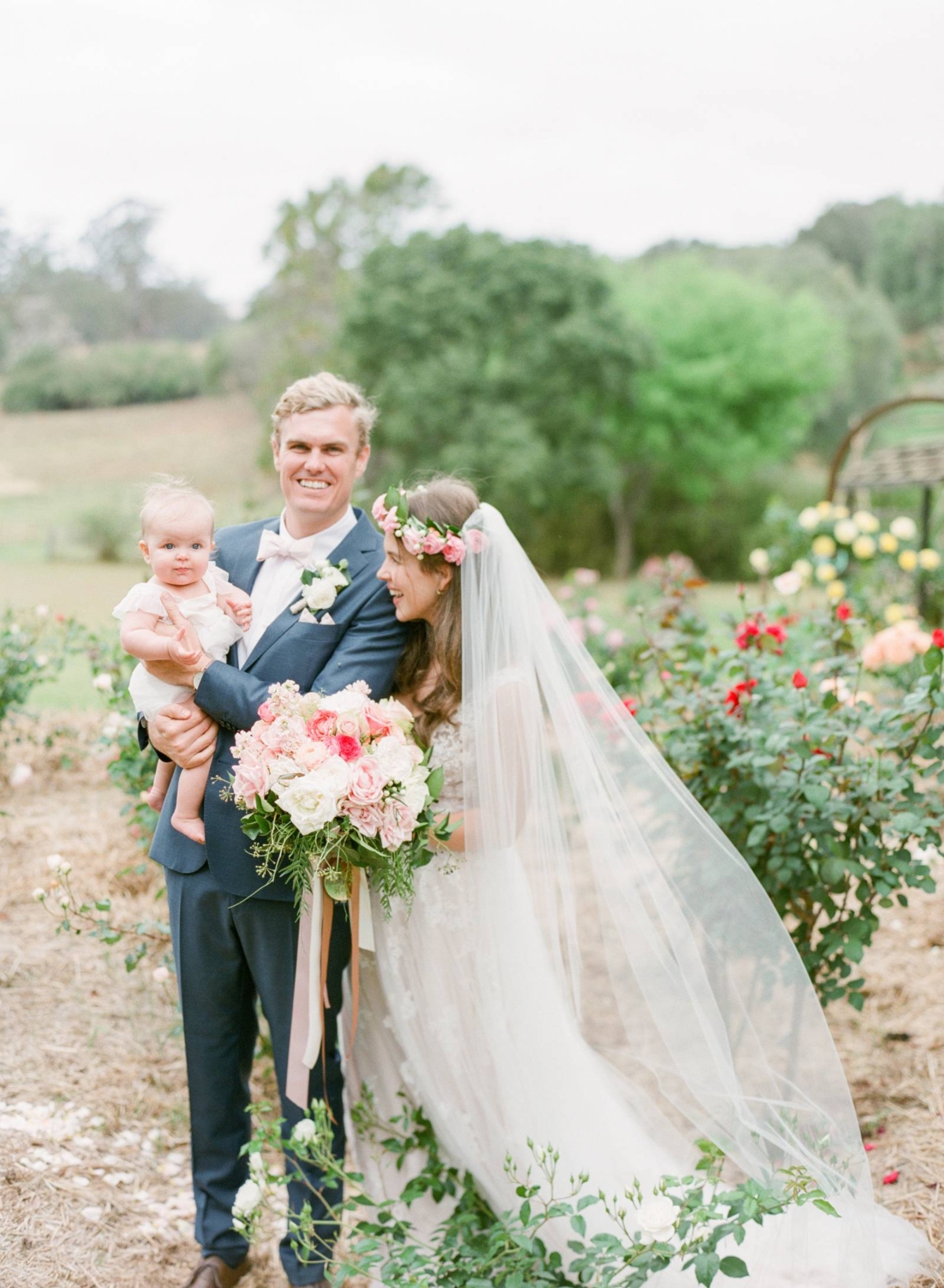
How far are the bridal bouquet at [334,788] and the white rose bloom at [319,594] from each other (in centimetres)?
25

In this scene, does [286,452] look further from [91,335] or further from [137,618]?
[91,335]

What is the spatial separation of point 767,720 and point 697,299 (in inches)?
840

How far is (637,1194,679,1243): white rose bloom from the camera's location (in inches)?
77.5

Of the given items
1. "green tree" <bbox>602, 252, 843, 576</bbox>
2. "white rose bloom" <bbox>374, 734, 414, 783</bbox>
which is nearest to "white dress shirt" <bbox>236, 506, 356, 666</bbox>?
"white rose bloom" <bbox>374, 734, 414, 783</bbox>

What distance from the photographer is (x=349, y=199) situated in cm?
2012

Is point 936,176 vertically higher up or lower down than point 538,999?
higher up

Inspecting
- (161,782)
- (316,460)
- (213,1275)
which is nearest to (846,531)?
(316,460)

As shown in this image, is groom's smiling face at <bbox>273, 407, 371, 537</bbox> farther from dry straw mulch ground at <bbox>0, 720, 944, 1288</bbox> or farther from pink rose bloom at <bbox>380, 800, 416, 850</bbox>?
dry straw mulch ground at <bbox>0, 720, 944, 1288</bbox>

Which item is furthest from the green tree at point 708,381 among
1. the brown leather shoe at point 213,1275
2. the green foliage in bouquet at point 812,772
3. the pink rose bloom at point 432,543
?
the brown leather shoe at point 213,1275

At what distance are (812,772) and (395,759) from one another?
134cm

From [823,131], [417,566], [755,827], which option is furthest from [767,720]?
[823,131]

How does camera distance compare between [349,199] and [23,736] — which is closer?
[23,736]

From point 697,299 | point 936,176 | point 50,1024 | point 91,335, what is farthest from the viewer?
point 697,299

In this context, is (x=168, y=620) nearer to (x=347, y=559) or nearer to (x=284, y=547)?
(x=284, y=547)
